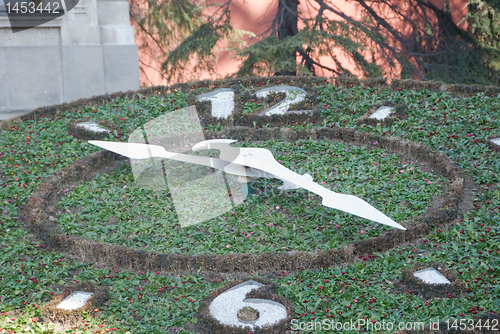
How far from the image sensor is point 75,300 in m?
4.50

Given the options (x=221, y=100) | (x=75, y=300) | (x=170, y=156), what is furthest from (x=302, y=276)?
(x=221, y=100)

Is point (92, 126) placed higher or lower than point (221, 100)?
lower

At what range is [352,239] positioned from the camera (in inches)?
211

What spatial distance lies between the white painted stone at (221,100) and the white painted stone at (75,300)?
449 cm

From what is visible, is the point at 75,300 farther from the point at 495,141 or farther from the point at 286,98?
the point at 495,141

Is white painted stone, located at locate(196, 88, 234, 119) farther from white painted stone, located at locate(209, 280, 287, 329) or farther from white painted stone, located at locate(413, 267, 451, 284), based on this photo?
white painted stone, located at locate(413, 267, 451, 284)

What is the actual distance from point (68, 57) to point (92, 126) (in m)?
2.50

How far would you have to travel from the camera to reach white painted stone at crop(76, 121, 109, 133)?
8.07 metres

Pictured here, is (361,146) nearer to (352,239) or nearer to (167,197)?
(352,239)

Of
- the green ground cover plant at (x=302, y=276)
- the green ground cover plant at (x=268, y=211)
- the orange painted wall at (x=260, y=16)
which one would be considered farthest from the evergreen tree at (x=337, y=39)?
the green ground cover plant at (x=268, y=211)

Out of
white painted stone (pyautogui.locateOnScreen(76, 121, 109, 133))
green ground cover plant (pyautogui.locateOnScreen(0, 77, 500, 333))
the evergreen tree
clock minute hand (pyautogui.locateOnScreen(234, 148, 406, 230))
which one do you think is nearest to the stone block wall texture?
white painted stone (pyautogui.locateOnScreen(76, 121, 109, 133))

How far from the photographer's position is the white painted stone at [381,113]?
8.06 m

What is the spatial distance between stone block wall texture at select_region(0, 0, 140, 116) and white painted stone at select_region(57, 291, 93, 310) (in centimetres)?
645

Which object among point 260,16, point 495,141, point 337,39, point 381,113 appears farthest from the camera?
point 260,16
